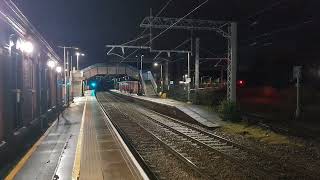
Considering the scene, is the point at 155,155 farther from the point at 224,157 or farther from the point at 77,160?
the point at 77,160

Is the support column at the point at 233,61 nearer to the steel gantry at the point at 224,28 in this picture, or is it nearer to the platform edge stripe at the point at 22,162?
the steel gantry at the point at 224,28

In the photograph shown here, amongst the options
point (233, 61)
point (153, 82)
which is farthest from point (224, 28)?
point (153, 82)

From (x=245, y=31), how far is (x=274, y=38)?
10.0 feet

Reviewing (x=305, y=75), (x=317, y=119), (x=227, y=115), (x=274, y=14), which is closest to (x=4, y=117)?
(x=227, y=115)

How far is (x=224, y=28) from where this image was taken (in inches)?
1134

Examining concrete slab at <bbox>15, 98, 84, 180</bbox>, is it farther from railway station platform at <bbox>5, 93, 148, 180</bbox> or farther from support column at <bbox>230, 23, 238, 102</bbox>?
support column at <bbox>230, 23, 238, 102</bbox>

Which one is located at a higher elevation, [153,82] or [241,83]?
[153,82]

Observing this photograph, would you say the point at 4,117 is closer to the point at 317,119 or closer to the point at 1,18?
the point at 1,18

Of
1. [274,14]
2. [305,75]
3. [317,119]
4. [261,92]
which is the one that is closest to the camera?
[317,119]

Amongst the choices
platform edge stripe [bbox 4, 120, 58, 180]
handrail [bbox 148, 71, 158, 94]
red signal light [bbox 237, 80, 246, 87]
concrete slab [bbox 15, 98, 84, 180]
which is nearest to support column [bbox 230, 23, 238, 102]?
concrete slab [bbox 15, 98, 84, 180]

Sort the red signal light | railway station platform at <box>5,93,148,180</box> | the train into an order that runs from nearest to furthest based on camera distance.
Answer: railway station platform at <box>5,93,148,180</box> → the train → the red signal light

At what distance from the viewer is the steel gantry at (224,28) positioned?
2594 centimetres

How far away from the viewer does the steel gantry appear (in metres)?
25.9

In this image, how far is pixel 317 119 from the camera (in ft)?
72.8
